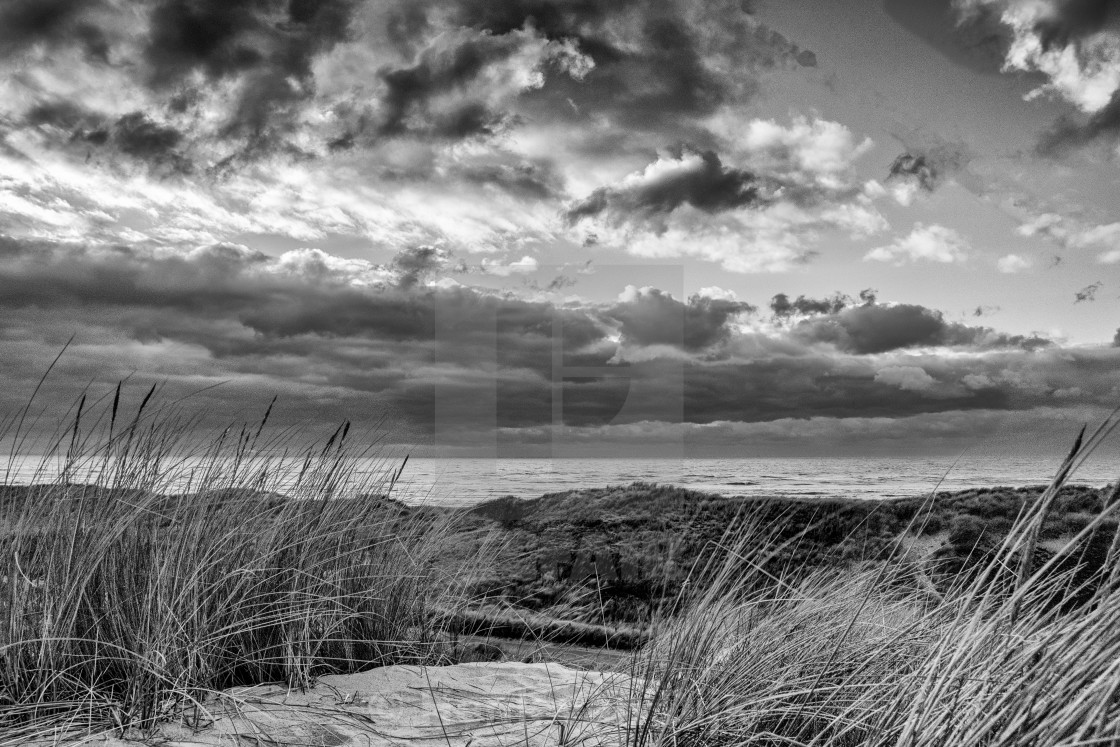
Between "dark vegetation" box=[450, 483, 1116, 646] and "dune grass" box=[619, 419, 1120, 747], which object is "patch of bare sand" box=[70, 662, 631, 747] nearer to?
"dune grass" box=[619, 419, 1120, 747]

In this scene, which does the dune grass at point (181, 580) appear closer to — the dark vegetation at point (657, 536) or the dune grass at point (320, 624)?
the dune grass at point (320, 624)

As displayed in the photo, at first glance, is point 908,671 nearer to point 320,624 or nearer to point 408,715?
point 408,715

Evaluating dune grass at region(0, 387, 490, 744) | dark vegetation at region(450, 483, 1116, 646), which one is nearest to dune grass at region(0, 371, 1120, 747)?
dune grass at region(0, 387, 490, 744)

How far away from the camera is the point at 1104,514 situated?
4.28 ft

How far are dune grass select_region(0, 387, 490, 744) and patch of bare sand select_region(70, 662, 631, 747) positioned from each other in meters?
0.13

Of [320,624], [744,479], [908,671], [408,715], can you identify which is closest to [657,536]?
[320,624]

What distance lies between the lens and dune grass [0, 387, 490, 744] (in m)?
2.63

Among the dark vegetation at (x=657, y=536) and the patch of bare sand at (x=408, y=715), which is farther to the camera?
the dark vegetation at (x=657, y=536)

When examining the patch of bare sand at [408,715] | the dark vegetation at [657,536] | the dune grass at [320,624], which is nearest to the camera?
the dune grass at [320,624]

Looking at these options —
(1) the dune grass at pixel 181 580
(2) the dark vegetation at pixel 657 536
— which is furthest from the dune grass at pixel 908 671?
(2) the dark vegetation at pixel 657 536

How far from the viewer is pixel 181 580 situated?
3039 millimetres

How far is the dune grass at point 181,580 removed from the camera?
2.63 m

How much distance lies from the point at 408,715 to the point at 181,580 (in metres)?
1.16

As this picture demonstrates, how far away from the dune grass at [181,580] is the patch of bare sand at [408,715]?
5.3 inches
